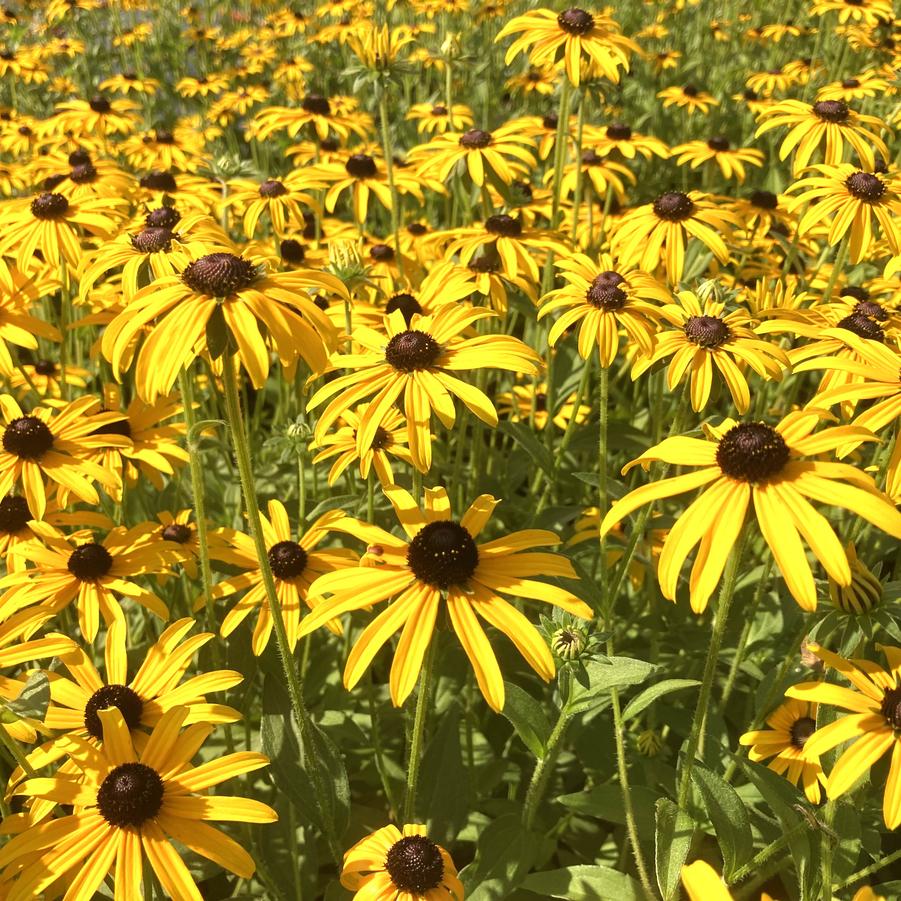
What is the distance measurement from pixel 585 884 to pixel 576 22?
3.17m

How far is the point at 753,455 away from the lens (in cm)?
149

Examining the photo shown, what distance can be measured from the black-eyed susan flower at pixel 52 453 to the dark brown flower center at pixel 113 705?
0.61 m

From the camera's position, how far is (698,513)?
58.7 inches

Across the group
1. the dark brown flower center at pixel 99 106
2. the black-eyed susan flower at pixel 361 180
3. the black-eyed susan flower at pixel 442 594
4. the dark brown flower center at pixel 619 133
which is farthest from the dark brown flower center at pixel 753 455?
the dark brown flower center at pixel 99 106

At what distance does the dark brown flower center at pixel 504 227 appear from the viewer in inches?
122

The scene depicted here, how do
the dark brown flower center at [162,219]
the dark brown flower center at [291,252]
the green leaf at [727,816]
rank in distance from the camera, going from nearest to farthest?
the green leaf at [727,816] < the dark brown flower center at [162,219] < the dark brown flower center at [291,252]

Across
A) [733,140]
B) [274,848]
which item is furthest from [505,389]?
[733,140]

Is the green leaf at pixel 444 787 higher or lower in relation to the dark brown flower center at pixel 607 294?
lower

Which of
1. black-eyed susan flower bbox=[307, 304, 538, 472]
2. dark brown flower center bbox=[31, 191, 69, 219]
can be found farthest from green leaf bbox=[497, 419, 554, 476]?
dark brown flower center bbox=[31, 191, 69, 219]

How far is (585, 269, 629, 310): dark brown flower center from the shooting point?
2.41m

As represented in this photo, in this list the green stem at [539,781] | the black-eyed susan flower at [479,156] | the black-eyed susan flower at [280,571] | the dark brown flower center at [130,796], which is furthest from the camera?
the black-eyed susan flower at [479,156]

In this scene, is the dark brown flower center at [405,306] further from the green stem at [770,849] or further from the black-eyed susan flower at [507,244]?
the green stem at [770,849]

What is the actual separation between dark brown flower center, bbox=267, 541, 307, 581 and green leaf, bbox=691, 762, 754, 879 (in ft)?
3.61

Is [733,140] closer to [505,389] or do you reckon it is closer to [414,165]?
[414,165]
